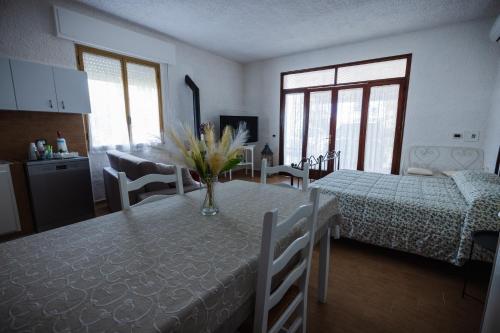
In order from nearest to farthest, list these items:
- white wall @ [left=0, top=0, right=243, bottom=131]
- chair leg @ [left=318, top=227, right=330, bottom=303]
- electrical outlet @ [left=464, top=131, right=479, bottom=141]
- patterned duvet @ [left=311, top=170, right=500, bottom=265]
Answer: chair leg @ [left=318, top=227, right=330, bottom=303]
patterned duvet @ [left=311, top=170, right=500, bottom=265]
white wall @ [left=0, top=0, right=243, bottom=131]
electrical outlet @ [left=464, top=131, right=479, bottom=141]

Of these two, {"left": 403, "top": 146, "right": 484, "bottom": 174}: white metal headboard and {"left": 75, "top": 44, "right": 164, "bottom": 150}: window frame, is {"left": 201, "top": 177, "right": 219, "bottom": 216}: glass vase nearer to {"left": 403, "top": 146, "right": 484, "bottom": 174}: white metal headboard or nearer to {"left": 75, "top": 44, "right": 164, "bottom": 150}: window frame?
{"left": 75, "top": 44, "right": 164, "bottom": 150}: window frame

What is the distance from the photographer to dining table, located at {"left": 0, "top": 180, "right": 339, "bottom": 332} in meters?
0.55

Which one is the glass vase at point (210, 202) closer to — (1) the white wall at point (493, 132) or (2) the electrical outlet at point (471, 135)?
(1) the white wall at point (493, 132)

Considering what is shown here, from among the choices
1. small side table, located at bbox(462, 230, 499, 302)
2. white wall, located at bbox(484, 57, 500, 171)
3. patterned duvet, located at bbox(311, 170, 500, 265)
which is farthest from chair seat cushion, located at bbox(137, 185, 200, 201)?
white wall, located at bbox(484, 57, 500, 171)

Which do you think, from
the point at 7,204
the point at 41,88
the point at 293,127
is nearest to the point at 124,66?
the point at 41,88

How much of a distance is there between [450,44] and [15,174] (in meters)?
6.10

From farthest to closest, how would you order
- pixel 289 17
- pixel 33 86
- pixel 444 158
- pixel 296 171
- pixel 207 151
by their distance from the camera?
pixel 444 158, pixel 289 17, pixel 33 86, pixel 296 171, pixel 207 151

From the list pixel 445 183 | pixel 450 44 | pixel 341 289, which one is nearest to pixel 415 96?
pixel 450 44

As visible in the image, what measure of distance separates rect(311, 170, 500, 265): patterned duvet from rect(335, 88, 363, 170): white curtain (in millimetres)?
2247

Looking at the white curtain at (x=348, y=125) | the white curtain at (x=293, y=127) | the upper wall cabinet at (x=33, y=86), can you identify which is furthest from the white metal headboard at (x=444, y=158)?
the upper wall cabinet at (x=33, y=86)

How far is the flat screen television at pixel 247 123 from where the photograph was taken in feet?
16.9

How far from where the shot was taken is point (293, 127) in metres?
5.34

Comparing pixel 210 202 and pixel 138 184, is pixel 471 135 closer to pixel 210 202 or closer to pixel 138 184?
pixel 210 202

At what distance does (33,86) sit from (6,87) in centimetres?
22
